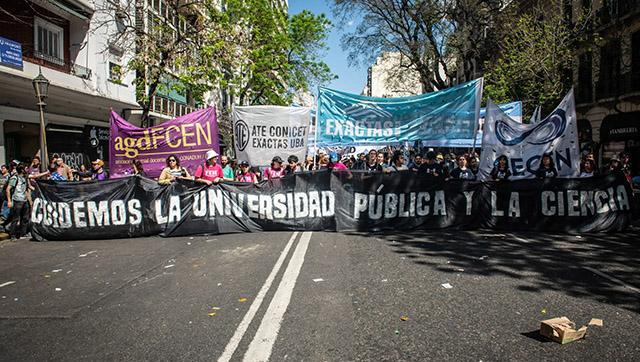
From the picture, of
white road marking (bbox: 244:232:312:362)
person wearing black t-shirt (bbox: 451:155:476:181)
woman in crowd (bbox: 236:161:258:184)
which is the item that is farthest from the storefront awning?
white road marking (bbox: 244:232:312:362)

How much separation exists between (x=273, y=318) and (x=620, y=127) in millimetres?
22613

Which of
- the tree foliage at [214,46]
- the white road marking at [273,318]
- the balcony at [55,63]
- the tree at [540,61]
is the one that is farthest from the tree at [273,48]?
the white road marking at [273,318]

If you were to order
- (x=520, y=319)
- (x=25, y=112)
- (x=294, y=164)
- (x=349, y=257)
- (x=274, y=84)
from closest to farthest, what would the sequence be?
(x=520, y=319)
(x=349, y=257)
(x=294, y=164)
(x=25, y=112)
(x=274, y=84)

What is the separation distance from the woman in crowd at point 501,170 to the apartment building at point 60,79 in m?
13.3

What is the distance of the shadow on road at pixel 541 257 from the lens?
526 centimetres

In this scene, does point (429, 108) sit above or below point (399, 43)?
below

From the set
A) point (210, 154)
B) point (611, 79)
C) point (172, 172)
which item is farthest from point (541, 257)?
point (611, 79)

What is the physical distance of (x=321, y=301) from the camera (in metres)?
4.78

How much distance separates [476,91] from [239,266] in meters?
7.43

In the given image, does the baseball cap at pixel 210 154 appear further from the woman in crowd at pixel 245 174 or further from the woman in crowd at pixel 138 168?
the woman in crowd at pixel 138 168

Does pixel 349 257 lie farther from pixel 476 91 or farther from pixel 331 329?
pixel 476 91

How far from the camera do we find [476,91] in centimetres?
1101

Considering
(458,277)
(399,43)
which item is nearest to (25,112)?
(458,277)

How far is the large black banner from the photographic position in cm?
951
